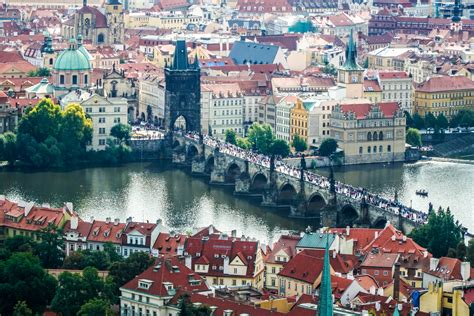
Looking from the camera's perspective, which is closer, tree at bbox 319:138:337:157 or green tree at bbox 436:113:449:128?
tree at bbox 319:138:337:157

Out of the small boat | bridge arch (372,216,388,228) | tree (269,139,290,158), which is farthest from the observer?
tree (269,139,290,158)

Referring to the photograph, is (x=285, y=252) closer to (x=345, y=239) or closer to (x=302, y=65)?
(x=345, y=239)

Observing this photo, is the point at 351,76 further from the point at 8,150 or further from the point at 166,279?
the point at 166,279

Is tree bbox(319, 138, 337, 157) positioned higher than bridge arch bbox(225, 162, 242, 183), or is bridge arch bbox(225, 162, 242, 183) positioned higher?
tree bbox(319, 138, 337, 157)

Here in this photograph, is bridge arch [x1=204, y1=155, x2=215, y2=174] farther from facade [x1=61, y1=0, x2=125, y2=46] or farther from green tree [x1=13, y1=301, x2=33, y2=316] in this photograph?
facade [x1=61, y1=0, x2=125, y2=46]

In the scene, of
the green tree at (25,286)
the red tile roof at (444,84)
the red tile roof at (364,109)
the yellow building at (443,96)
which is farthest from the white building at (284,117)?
the green tree at (25,286)

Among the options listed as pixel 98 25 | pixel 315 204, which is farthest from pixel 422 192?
pixel 98 25

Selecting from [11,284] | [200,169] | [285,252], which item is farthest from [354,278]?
[200,169]

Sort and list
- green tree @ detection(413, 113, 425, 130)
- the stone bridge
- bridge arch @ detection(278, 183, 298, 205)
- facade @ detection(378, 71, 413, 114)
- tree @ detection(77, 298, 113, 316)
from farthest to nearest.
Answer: facade @ detection(378, 71, 413, 114) → green tree @ detection(413, 113, 425, 130) → bridge arch @ detection(278, 183, 298, 205) → the stone bridge → tree @ detection(77, 298, 113, 316)

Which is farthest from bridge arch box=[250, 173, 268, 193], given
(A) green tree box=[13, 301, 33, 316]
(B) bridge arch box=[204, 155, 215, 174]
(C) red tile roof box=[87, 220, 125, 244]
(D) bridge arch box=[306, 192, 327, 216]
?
(A) green tree box=[13, 301, 33, 316]
